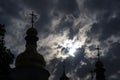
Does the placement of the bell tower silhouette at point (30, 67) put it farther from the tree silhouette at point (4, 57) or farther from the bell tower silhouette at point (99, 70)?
the tree silhouette at point (4, 57)

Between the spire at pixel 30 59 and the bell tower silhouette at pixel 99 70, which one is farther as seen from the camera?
the bell tower silhouette at pixel 99 70

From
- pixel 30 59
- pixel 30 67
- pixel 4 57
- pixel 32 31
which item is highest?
pixel 32 31

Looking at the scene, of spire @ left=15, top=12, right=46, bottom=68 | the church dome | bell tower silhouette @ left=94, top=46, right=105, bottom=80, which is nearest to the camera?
spire @ left=15, top=12, right=46, bottom=68

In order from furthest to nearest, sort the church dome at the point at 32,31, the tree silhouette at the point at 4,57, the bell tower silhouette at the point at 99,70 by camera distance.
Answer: the bell tower silhouette at the point at 99,70 < the church dome at the point at 32,31 < the tree silhouette at the point at 4,57

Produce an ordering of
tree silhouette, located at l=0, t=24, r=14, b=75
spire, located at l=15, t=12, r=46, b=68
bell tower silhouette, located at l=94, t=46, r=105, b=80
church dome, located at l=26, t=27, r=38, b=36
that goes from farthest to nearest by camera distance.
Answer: bell tower silhouette, located at l=94, t=46, r=105, b=80 → church dome, located at l=26, t=27, r=38, b=36 → spire, located at l=15, t=12, r=46, b=68 → tree silhouette, located at l=0, t=24, r=14, b=75

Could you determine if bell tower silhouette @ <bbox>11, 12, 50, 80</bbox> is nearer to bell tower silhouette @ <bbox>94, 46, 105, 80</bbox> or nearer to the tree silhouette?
bell tower silhouette @ <bbox>94, 46, 105, 80</bbox>

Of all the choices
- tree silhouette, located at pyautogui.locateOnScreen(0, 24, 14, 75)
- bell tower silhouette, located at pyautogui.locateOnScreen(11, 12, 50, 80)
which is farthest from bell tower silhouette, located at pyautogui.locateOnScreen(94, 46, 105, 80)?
tree silhouette, located at pyautogui.locateOnScreen(0, 24, 14, 75)

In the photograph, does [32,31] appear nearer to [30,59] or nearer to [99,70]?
[30,59]

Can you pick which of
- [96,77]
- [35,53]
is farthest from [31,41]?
[96,77]

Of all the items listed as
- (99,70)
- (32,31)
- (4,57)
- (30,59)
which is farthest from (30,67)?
(4,57)

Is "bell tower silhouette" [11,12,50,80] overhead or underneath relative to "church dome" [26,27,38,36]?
underneath

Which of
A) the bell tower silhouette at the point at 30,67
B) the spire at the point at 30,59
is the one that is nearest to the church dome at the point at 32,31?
the spire at the point at 30,59

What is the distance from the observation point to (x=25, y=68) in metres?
48.2

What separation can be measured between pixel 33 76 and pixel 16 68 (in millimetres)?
2608
